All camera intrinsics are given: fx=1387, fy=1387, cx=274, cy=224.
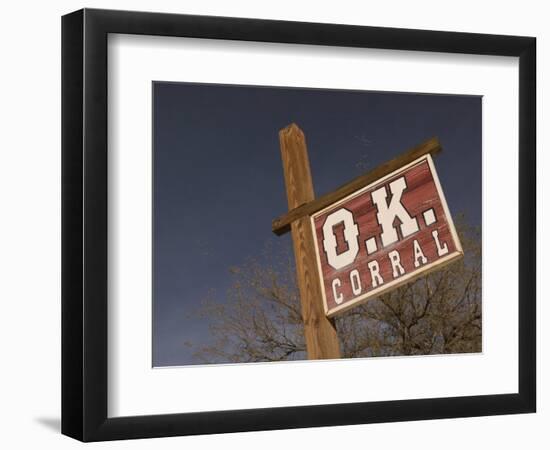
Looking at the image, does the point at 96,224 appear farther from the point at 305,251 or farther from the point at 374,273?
the point at 374,273

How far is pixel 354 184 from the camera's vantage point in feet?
14.1

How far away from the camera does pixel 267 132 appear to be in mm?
4227

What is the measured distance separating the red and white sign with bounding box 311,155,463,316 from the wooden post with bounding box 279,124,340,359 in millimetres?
36

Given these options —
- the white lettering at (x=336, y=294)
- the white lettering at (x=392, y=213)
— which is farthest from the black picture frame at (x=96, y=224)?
the white lettering at (x=392, y=213)

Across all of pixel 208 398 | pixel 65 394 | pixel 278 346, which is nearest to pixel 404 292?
pixel 278 346

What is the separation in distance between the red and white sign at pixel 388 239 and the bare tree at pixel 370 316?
0.22ft

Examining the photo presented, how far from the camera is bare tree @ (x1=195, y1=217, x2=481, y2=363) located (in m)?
4.11

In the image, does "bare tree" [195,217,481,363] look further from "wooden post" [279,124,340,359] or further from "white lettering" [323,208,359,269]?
"white lettering" [323,208,359,269]

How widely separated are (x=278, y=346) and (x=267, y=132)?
65 centimetres

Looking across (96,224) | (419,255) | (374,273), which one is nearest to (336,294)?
(374,273)

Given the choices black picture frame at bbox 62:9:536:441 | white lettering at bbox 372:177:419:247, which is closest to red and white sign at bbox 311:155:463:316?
white lettering at bbox 372:177:419:247

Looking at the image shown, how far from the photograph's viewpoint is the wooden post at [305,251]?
13.9 ft

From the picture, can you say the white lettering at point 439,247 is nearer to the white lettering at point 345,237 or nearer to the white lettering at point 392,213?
the white lettering at point 392,213

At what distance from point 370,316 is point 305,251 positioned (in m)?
0.29
